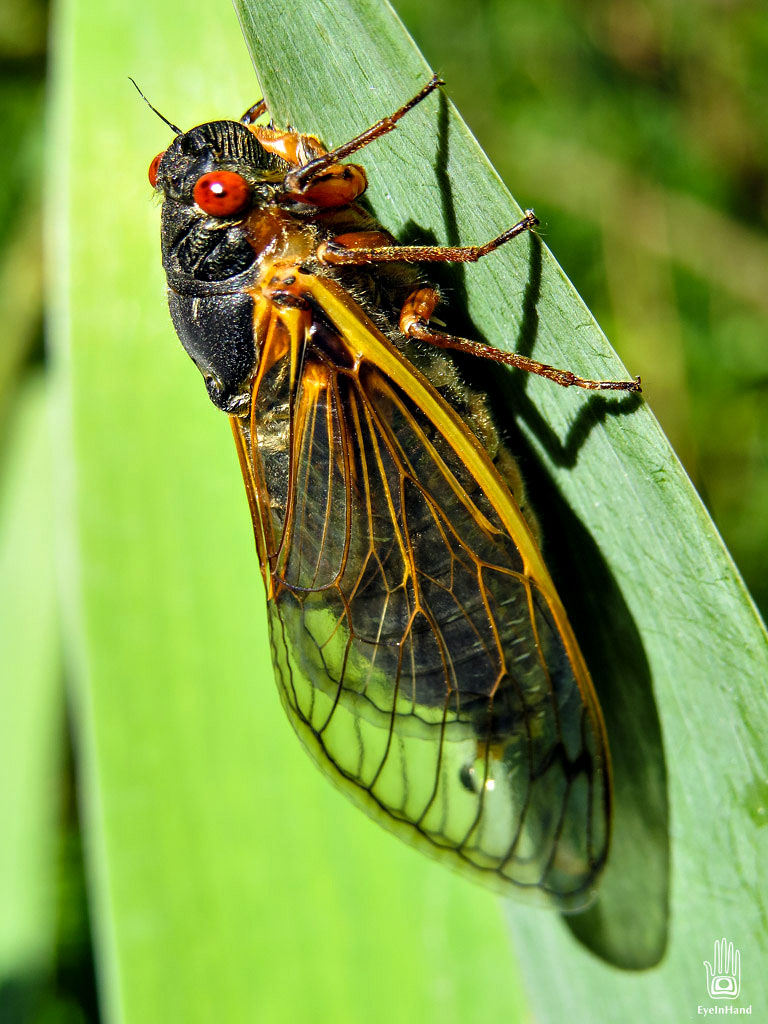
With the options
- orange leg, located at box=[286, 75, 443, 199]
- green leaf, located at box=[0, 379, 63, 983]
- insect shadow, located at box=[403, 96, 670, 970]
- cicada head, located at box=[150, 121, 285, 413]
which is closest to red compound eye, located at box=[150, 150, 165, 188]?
cicada head, located at box=[150, 121, 285, 413]

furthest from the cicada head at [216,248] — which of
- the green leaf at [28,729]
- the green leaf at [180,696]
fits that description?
the green leaf at [28,729]

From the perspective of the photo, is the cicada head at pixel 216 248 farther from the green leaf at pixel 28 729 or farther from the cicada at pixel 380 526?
the green leaf at pixel 28 729

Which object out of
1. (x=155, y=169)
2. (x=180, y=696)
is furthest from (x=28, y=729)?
(x=155, y=169)

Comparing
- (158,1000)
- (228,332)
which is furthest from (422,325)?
(158,1000)

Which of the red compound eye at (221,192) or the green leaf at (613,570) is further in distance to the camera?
the red compound eye at (221,192)

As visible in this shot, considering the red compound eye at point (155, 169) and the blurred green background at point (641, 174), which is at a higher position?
the blurred green background at point (641, 174)

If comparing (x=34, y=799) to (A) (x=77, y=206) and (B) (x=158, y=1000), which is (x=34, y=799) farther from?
(A) (x=77, y=206)
